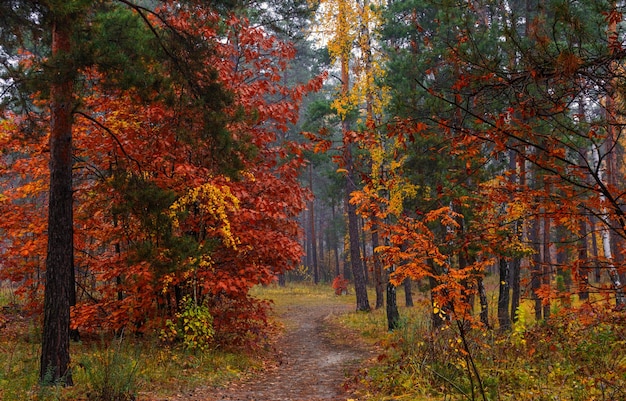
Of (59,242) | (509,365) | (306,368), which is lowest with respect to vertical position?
(306,368)

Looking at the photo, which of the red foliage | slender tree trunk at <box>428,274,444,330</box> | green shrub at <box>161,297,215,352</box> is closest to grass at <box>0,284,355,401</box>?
green shrub at <box>161,297,215,352</box>

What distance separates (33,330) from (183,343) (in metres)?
3.44

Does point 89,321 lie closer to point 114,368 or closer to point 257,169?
point 114,368

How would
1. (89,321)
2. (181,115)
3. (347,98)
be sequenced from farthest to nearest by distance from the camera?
(347,98), (89,321), (181,115)

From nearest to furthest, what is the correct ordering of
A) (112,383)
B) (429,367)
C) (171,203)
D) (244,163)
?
(112,383), (429,367), (171,203), (244,163)

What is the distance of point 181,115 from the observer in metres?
7.17

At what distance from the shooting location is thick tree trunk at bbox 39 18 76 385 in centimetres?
638

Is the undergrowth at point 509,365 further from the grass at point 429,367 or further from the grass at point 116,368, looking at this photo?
the grass at point 116,368

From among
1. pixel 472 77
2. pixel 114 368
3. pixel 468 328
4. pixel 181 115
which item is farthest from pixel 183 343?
pixel 472 77

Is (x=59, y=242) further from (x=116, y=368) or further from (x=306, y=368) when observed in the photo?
(x=306, y=368)

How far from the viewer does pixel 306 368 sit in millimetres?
9688

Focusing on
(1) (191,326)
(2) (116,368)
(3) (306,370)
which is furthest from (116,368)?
(3) (306,370)

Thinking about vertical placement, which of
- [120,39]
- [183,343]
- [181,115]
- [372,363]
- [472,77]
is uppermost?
[120,39]

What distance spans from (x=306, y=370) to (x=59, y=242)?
5.41 m
